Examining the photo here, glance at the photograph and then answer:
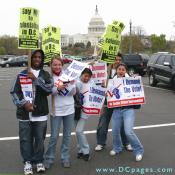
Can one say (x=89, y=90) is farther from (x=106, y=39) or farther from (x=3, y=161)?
(x=3, y=161)

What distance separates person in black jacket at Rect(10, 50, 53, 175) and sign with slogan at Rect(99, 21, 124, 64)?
146cm

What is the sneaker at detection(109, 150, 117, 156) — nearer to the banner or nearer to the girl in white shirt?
the girl in white shirt

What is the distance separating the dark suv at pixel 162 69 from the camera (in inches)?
731

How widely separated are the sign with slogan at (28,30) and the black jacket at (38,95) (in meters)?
0.45

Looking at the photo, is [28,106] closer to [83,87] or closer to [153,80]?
[83,87]

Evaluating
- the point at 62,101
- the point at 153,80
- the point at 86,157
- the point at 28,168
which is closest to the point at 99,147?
the point at 86,157

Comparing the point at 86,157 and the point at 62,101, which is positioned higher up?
the point at 62,101

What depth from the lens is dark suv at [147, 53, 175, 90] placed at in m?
18.6

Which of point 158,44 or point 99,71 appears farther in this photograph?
point 158,44

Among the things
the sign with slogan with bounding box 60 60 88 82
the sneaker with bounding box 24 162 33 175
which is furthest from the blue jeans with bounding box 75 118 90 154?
the sneaker with bounding box 24 162 33 175

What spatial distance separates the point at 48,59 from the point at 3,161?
6.16ft

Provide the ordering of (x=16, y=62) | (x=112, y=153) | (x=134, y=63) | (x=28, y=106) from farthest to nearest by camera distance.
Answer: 1. (x=16, y=62)
2. (x=134, y=63)
3. (x=112, y=153)
4. (x=28, y=106)

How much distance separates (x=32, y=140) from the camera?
6.64 meters

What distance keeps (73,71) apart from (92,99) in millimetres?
647
